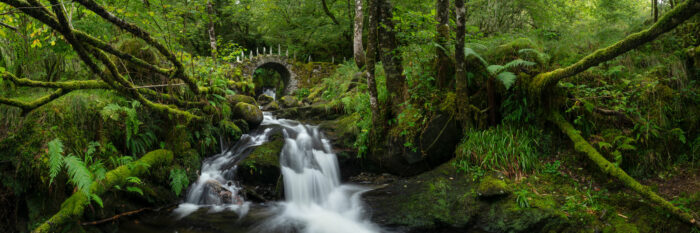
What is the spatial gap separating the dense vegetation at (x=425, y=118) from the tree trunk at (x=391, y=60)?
4cm

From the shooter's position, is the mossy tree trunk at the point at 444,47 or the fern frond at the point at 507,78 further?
the mossy tree trunk at the point at 444,47

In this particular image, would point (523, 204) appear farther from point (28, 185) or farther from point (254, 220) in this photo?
point (28, 185)

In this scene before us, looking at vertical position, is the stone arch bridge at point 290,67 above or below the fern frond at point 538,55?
above

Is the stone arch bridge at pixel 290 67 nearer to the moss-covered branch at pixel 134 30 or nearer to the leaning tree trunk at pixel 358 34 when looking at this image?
the leaning tree trunk at pixel 358 34

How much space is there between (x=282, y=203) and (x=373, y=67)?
3436 millimetres

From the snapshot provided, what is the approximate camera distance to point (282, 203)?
6094 millimetres

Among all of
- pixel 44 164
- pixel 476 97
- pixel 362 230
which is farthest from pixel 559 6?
pixel 44 164

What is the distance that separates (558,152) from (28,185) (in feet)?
26.0

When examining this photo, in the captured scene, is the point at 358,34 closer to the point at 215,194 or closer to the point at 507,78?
the point at 507,78

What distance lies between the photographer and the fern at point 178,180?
217 inches

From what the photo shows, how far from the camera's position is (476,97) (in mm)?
5879

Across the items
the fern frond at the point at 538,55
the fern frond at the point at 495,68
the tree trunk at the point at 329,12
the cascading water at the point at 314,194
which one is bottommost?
the cascading water at the point at 314,194

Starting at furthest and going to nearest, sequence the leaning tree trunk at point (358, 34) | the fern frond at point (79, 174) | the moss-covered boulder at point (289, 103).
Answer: the moss-covered boulder at point (289, 103) → the leaning tree trunk at point (358, 34) → the fern frond at point (79, 174)

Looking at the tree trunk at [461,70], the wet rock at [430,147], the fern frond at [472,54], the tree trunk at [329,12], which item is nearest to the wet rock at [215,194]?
the wet rock at [430,147]
